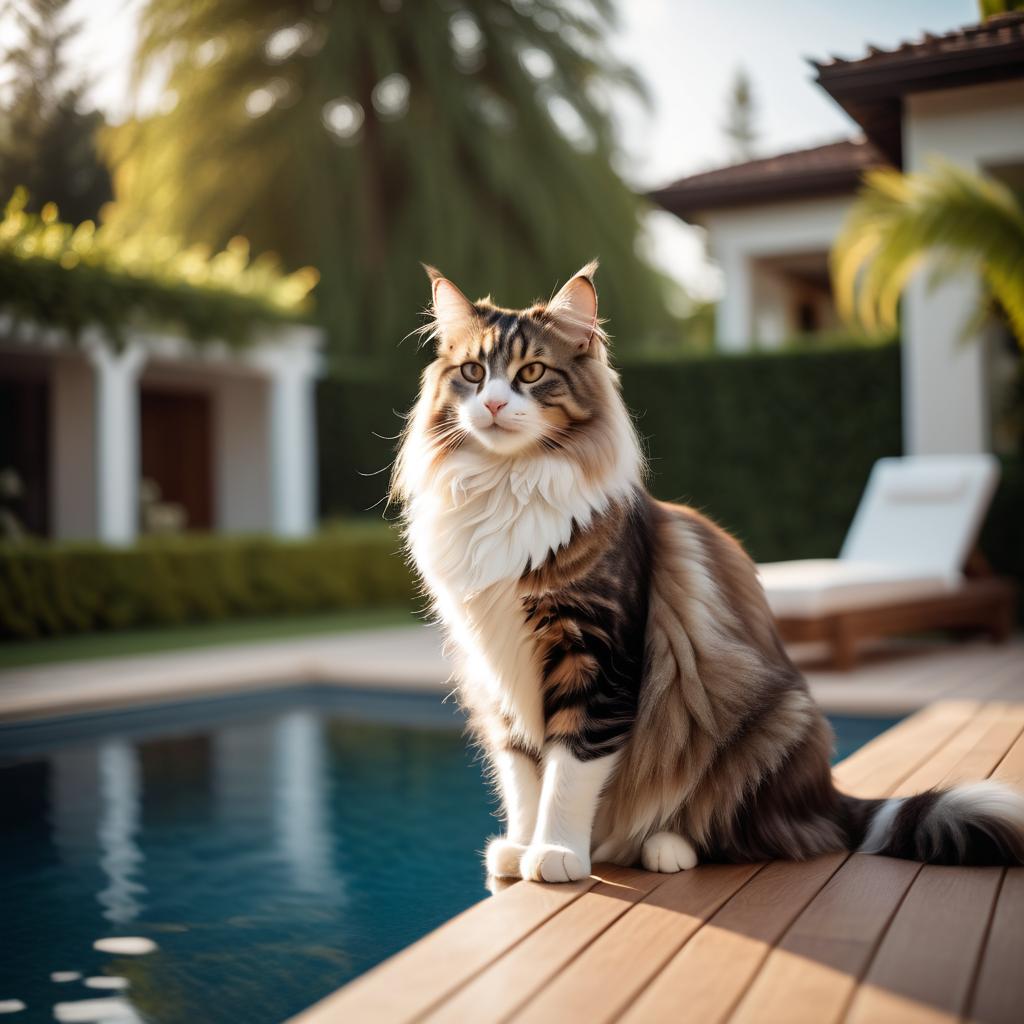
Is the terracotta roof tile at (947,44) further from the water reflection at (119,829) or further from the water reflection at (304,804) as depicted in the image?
the water reflection at (119,829)

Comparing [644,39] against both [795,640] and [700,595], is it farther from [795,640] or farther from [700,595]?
[700,595]

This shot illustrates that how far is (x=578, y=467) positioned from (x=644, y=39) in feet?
47.5

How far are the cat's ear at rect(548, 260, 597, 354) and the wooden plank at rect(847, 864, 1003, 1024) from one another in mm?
1272

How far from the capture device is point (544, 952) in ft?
5.88

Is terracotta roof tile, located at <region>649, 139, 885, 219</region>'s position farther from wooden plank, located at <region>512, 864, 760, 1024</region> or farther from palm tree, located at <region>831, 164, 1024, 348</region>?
wooden plank, located at <region>512, 864, 760, 1024</region>

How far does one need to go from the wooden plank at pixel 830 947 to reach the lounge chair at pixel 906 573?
355 cm

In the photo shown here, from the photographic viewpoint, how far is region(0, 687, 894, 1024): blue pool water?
2.42m

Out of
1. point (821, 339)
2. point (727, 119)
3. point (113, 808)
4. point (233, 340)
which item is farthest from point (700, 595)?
point (727, 119)

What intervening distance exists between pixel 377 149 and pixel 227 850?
39.6ft

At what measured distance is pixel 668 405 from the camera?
9.42 metres

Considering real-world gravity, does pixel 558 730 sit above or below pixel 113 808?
above

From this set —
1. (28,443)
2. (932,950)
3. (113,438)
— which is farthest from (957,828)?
(28,443)

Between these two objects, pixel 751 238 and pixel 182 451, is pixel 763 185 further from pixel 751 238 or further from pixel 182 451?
pixel 182 451

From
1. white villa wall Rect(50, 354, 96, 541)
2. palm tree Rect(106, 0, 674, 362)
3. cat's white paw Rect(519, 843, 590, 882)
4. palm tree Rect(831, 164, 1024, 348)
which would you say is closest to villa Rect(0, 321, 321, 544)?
white villa wall Rect(50, 354, 96, 541)
